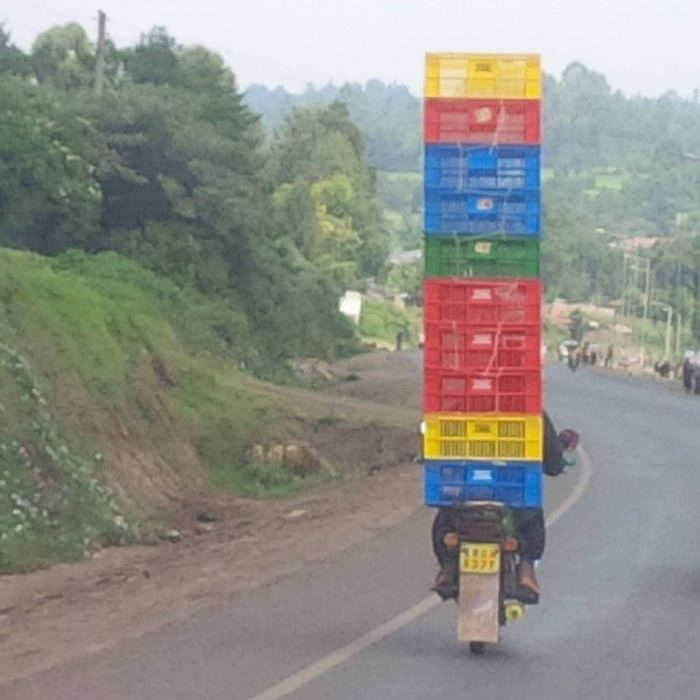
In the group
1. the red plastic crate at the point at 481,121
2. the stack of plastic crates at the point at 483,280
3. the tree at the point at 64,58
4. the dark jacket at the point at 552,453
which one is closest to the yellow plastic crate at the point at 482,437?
the stack of plastic crates at the point at 483,280

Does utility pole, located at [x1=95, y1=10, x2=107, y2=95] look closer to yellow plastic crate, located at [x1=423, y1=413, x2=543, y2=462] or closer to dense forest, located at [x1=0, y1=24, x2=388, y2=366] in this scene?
dense forest, located at [x1=0, y1=24, x2=388, y2=366]

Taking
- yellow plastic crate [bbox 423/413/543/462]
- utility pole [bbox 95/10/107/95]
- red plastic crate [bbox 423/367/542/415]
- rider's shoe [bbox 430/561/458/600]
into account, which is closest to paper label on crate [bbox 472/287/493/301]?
red plastic crate [bbox 423/367/542/415]

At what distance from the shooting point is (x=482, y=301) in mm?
12000

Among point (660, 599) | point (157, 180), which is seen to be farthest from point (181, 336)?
point (660, 599)

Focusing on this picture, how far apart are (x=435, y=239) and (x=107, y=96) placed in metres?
37.1

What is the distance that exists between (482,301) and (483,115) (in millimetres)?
1187

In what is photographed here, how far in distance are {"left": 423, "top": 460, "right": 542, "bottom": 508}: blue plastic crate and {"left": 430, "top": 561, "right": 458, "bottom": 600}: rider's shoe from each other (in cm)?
40

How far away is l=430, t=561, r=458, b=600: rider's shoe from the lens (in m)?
12.0

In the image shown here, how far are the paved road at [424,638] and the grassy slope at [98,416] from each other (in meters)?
4.01

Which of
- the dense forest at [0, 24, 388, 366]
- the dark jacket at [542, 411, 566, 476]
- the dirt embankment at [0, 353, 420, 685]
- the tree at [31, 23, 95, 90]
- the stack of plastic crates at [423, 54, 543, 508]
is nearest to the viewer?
the stack of plastic crates at [423, 54, 543, 508]

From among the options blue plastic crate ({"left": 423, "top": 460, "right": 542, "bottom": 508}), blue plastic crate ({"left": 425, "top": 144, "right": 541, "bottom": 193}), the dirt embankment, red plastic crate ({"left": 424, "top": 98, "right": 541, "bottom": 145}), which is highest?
red plastic crate ({"left": 424, "top": 98, "right": 541, "bottom": 145})

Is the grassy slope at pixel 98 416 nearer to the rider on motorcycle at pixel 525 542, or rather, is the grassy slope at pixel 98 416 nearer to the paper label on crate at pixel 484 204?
the rider on motorcycle at pixel 525 542

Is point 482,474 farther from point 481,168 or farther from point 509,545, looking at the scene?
point 481,168

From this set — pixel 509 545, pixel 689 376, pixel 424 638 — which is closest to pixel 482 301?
pixel 509 545
